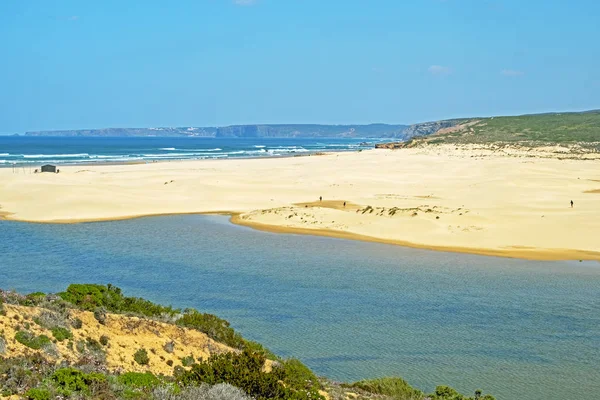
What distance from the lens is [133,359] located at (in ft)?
39.1

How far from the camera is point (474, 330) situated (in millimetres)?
17672

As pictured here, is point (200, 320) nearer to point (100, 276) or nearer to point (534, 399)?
point (534, 399)

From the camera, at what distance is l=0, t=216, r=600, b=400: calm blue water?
1518cm

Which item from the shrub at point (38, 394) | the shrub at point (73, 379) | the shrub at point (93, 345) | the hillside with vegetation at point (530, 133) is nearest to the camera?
the shrub at point (38, 394)

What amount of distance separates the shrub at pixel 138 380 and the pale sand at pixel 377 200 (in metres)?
21.4

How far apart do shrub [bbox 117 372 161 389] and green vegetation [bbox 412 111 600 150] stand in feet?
297

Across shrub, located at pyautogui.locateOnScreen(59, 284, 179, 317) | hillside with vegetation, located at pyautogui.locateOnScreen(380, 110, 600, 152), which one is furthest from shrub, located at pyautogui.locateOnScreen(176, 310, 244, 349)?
hillside with vegetation, located at pyautogui.locateOnScreen(380, 110, 600, 152)

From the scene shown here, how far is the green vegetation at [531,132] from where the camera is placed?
10262 centimetres

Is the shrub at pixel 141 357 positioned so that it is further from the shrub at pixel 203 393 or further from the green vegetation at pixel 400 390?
the green vegetation at pixel 400 390

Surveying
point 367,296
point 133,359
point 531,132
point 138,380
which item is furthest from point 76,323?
point 531,132

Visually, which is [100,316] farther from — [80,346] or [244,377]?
[244,377]

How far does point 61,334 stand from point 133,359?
4.26 ft

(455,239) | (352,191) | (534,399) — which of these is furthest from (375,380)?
(352,191)

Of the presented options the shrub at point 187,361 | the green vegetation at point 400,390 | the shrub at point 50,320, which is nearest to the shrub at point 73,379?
the shrub at point 50,320
